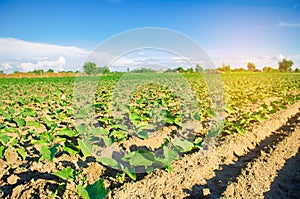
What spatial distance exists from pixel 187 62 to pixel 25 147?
138 inches

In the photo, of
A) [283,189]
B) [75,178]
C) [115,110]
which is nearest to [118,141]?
[75,178]

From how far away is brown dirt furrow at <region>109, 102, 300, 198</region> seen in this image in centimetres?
272

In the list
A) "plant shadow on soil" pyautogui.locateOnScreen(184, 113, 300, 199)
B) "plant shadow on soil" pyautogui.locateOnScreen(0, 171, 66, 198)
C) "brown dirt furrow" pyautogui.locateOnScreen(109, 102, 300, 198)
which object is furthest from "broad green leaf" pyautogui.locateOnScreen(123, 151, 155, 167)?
"plant shadow on soil" pyautogui.locateOnScreen(0, 171, 66, 198)

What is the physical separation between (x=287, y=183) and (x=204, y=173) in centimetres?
101

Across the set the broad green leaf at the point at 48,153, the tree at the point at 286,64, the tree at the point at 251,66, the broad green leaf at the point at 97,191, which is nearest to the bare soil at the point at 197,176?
the broad green leaf at the point at 48,153

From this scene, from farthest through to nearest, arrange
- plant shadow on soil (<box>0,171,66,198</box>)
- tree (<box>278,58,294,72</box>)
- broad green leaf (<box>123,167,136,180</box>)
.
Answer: tree (<box>278,58,294,72</box>) → broad green leaf (<box>123,167,136,180</box>) → plant shadow on soil (<box>0,171,66,198</box>)

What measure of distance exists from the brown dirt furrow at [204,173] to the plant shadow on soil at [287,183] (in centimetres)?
44

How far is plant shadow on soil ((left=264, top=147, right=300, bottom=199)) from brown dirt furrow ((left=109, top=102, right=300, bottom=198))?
438 millimetres

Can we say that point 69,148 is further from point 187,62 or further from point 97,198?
point 187,62

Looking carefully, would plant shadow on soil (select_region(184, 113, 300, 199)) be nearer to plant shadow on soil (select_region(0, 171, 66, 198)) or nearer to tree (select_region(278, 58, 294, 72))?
plant shadow on soil (select_region(0, 171, 66, 198))

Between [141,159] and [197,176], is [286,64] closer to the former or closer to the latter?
[197,176]

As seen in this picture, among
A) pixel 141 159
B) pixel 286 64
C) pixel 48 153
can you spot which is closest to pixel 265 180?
pixel 141 159

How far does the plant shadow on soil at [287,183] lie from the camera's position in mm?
2885

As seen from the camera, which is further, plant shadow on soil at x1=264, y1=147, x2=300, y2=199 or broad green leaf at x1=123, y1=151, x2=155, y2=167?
plant shadow on soil at x1=264, y1=147, x2=300, y2=199
